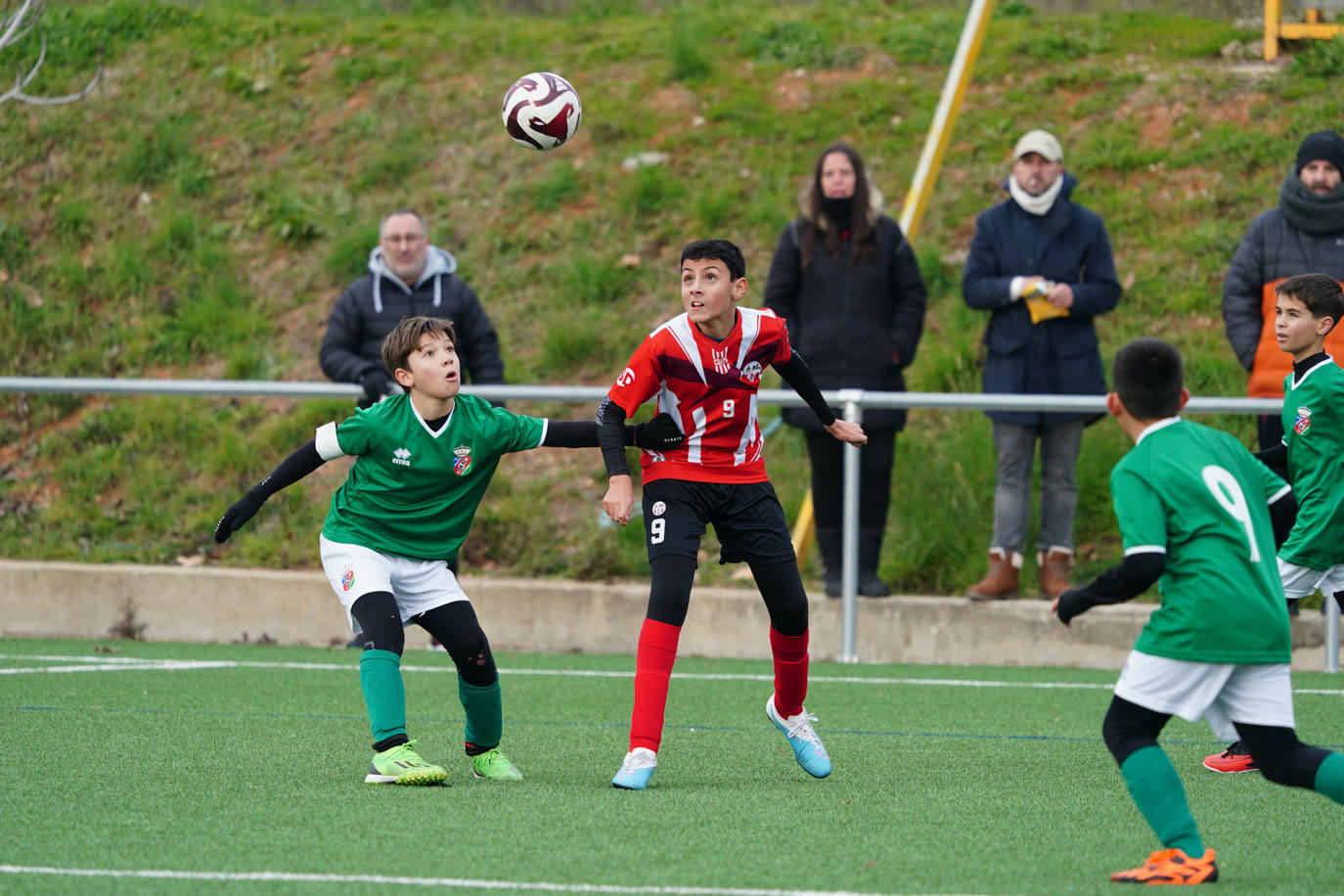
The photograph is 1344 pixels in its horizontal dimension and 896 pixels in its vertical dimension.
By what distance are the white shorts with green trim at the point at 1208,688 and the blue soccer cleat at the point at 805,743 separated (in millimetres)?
1622

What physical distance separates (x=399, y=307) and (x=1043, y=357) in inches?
134

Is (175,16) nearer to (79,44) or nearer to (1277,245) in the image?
(79,44)

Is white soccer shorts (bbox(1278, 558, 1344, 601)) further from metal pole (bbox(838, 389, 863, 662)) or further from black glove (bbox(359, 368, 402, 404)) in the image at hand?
black glove (bbox(359, 368, 402, 404))

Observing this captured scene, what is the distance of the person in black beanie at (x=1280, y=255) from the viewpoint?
8.12 meters

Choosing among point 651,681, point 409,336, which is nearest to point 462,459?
point 409,336

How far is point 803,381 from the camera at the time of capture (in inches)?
233

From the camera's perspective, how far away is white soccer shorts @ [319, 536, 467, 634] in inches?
211

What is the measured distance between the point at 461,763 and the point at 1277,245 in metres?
4.99

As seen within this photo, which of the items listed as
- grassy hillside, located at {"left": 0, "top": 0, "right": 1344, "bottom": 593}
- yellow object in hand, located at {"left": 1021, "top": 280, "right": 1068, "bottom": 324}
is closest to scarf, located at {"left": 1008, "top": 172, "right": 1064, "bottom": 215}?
yellow object in hand, located at {"left": 1021, "top": 280, "right": 1068, "bottom": 324}

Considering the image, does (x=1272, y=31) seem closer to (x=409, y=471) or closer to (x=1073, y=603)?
(x=409, y=471)

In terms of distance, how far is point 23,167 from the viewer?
14.0m

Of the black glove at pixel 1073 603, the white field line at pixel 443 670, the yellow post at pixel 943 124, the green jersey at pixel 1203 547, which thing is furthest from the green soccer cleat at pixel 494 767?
the yellow post at pixel 943 124

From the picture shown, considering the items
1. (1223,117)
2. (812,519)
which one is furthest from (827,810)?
(1223,117)

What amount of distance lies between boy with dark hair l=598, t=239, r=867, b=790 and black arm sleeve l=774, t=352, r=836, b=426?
0.75 feet
